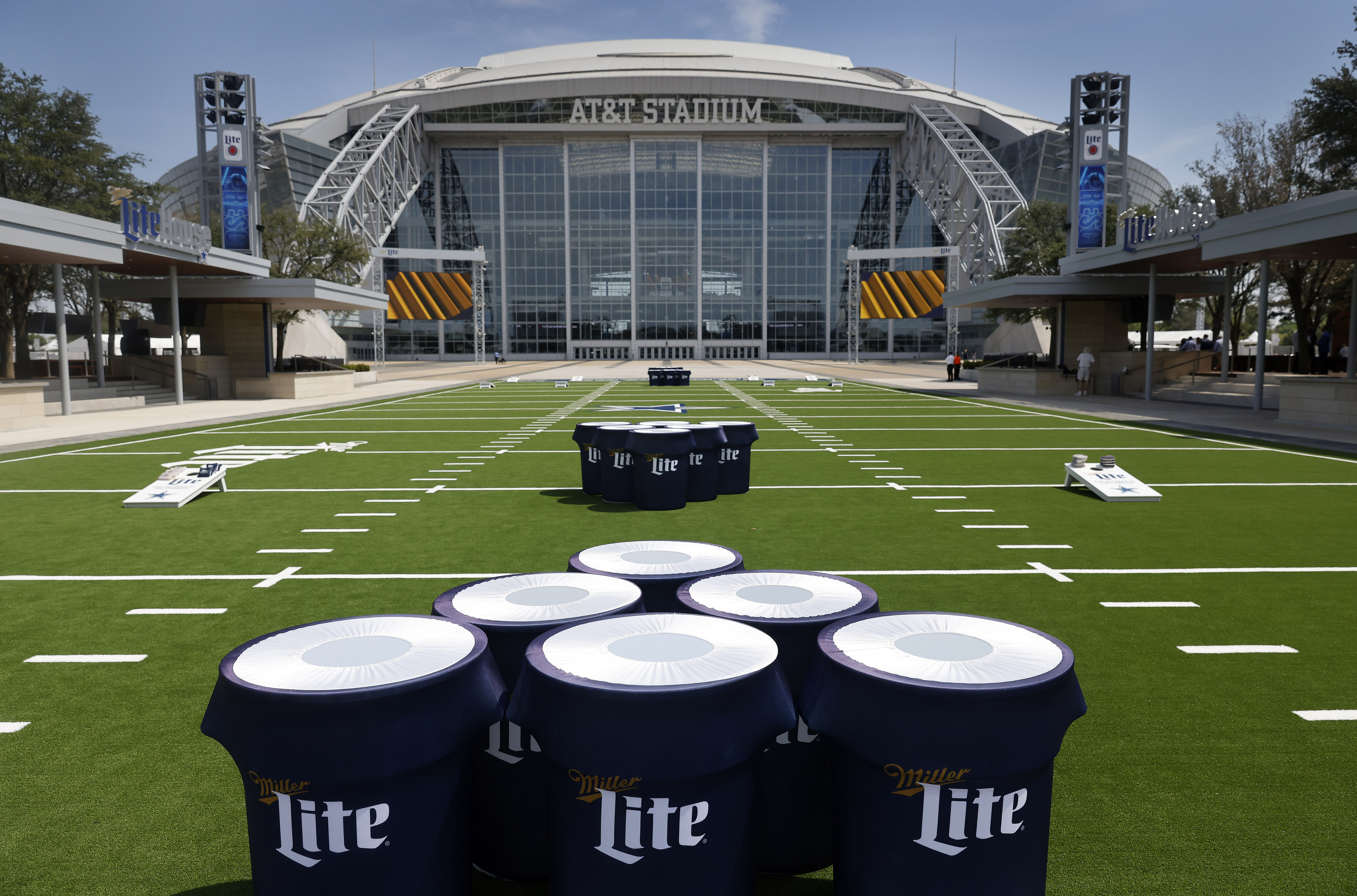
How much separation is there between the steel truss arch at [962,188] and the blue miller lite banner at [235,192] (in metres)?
A: 52.4

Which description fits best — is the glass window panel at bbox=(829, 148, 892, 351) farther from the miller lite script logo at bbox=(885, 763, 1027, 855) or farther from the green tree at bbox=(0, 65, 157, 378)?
the miller lite script logo at bbox=(885, 763, 1027, 855)

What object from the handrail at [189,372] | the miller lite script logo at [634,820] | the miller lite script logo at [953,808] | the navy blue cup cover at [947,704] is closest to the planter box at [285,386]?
the handrail at [189,372]

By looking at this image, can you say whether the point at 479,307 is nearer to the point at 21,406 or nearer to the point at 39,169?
the point at 39,169

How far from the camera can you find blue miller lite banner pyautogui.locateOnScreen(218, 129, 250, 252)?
3784 centimetres

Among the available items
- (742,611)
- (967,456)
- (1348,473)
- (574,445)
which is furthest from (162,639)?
(1348,473)

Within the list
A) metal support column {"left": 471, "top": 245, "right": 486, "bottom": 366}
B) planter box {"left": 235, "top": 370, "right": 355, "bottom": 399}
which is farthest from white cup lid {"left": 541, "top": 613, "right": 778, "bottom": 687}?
metal support column {"left": 471, "top": 245, "right": 486, "bottom": 366}

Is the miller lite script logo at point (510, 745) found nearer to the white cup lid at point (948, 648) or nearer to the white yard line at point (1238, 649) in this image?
the white cup lid at point (948, 648)

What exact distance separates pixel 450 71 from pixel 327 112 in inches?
606

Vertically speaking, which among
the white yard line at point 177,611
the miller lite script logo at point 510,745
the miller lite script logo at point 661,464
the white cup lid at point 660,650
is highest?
the white cup lid at point 660,650

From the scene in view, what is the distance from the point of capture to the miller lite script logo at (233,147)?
126 ft

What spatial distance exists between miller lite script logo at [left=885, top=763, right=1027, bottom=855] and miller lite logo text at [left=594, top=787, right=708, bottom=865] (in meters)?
0.55

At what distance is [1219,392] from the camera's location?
28.2m

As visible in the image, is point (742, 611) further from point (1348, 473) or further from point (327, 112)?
point (327, 112)

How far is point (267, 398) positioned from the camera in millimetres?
30859
